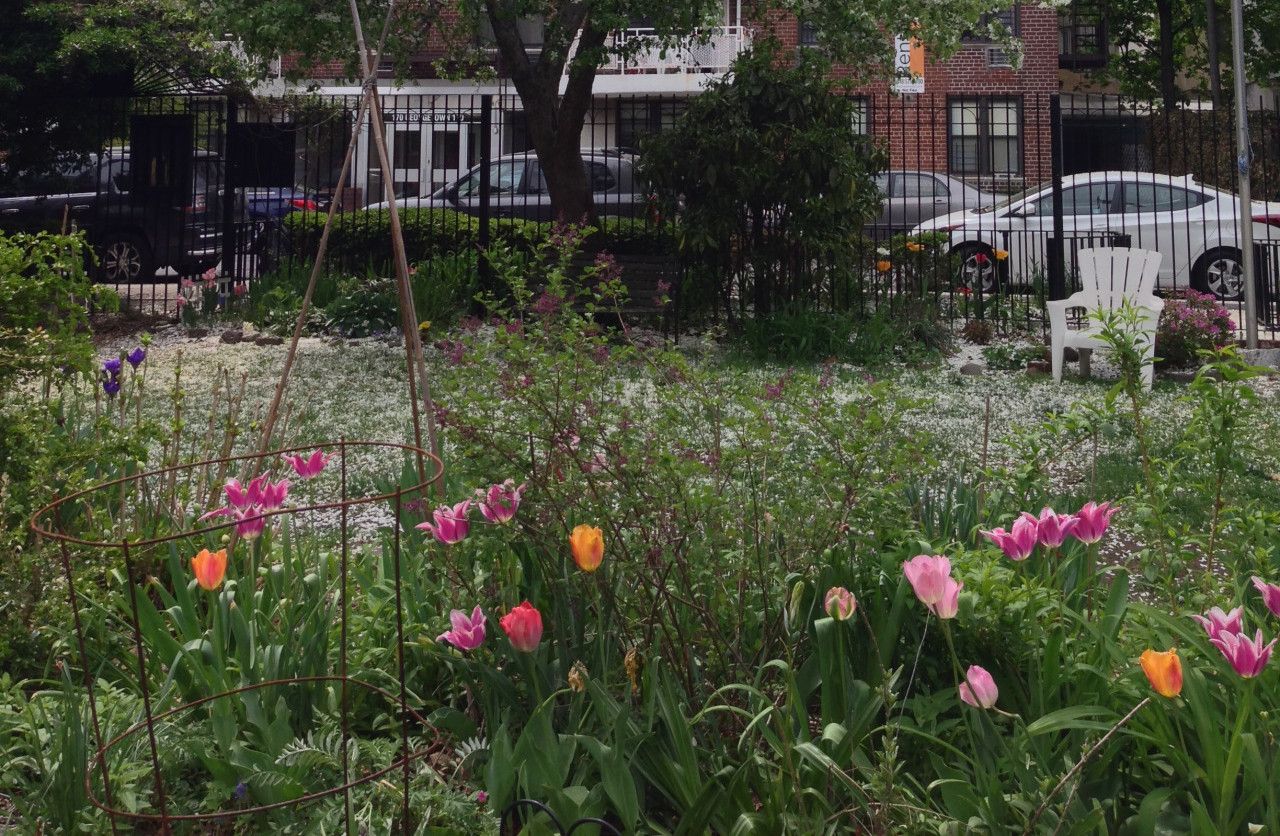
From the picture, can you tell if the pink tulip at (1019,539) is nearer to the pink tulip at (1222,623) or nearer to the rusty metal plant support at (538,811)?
the pink tulip at (1222,623)

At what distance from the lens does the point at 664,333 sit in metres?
9.85

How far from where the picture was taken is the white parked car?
13.1 m

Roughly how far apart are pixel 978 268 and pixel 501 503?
926 centimetres

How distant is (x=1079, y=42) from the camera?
30.8m

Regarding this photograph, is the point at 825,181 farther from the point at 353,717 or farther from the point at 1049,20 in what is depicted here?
the point at 1049,20

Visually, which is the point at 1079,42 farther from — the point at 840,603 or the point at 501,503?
the point at 840,603

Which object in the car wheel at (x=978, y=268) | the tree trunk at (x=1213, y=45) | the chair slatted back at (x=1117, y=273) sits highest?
the tree trunk at (x=1213, y=45)

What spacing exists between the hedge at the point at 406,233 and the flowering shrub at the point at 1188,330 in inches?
182

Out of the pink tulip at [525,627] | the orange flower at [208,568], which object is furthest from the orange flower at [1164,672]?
the orange flower at [208,568]

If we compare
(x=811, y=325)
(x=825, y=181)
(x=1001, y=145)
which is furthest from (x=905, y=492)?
(x=1001, y=145)

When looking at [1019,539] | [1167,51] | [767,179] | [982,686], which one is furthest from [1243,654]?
[1167,51]

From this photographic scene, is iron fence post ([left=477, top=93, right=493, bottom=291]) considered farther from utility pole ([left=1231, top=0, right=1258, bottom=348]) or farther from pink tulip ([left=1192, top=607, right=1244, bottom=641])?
pink tulip ([left=1192, top=607, right=1244, bottom=641])

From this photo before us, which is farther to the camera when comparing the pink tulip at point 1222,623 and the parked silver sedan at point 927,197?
the parked silver sedan at point 927,197

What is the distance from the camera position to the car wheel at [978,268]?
1118 centimetres
